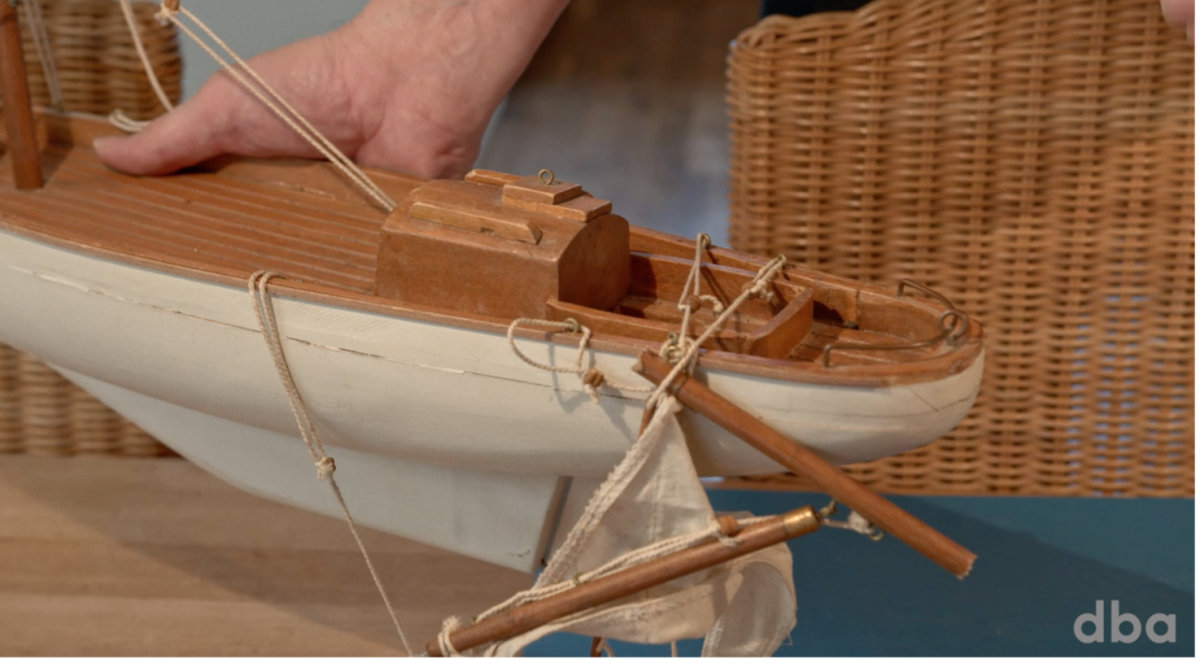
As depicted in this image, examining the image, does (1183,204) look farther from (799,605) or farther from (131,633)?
(131,633)

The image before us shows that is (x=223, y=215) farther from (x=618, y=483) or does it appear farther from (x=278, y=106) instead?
(x=618, y=483)

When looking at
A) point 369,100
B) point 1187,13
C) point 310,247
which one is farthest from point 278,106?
point 1187,13

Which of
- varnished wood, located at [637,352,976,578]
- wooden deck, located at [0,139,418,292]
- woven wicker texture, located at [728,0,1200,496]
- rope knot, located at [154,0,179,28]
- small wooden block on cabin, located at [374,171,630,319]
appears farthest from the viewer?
woven wicker texture, located at [728,0,1200,496]

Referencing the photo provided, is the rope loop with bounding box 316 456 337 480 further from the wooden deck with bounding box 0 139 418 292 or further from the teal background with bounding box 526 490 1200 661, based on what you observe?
the teal background with bounding box 526 490 1200 661

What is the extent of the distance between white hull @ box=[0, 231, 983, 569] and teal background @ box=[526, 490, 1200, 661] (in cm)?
32

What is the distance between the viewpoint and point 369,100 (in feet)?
3.49

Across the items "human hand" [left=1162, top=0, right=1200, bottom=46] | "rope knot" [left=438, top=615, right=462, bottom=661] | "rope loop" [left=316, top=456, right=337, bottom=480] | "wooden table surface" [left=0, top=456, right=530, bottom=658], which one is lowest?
"wooden table surface" [left=0, top=456, right=530, bottom=658]

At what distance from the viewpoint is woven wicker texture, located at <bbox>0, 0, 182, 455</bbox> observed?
128cm

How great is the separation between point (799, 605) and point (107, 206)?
0.78 m

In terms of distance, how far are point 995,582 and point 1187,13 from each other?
66 cm

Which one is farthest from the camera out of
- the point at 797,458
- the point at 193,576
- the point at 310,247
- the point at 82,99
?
the point at 82,99

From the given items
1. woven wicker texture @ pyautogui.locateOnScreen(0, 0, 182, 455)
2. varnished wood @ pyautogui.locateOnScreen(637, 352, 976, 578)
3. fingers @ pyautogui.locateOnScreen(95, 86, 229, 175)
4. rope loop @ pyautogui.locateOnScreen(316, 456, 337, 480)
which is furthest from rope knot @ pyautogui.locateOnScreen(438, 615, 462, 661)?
woven wicker texture @ pyautogui.locateOnScreen(0, 0, 182, 455)

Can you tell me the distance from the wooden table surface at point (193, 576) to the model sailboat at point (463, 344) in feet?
0.70

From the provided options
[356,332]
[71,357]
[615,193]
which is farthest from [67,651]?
[615,193]
